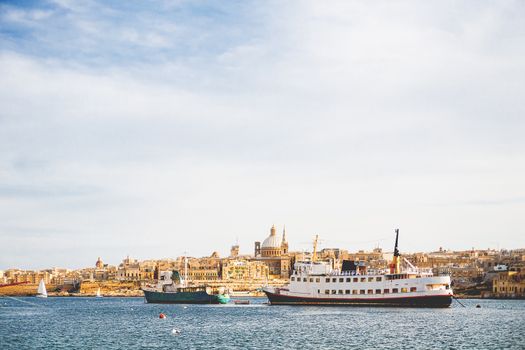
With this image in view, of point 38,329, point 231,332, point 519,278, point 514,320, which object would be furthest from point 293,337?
point 519,278

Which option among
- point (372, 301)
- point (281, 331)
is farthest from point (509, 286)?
point (281, 331)

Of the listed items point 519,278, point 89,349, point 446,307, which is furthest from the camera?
point 519,278

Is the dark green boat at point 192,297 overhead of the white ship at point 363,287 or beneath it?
beneath

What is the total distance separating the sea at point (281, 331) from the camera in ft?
179

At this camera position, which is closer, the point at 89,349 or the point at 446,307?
the point at 89,349

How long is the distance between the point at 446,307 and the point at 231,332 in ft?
130

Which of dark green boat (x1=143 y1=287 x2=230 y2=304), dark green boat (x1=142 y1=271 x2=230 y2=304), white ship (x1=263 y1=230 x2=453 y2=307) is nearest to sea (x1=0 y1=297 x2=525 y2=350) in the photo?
white ship (x1=263 y1=230 x2=453 y2=307)

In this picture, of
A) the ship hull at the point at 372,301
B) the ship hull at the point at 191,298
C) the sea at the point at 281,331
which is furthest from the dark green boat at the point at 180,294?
the sea at the point at 281,331

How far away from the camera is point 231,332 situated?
64438 mm

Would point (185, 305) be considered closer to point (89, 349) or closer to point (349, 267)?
point (349, 267)

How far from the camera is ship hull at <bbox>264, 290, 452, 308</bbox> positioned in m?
93.2

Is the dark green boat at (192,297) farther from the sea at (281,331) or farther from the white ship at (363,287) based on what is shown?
the sea at (281,331)

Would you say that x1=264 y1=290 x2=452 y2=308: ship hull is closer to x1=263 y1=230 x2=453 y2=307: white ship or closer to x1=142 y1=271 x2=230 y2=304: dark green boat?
x1=263 y1=230 x2=453 y2=307: white ship

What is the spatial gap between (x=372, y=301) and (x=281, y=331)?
35.7 m
